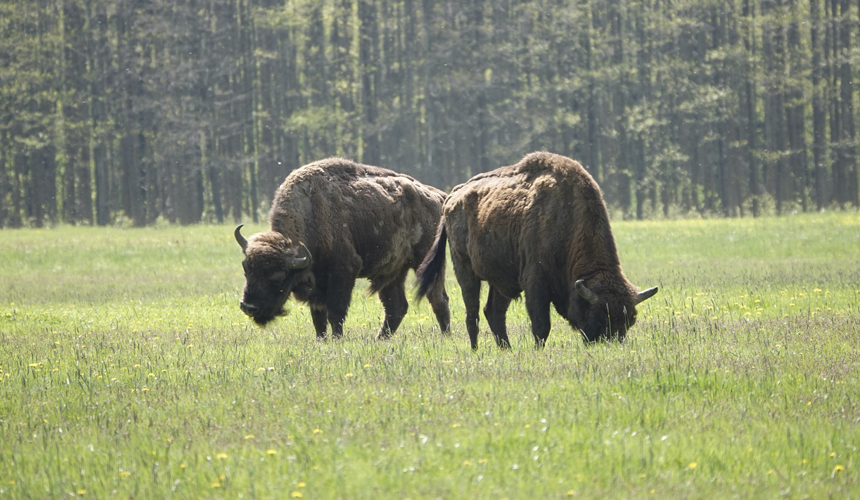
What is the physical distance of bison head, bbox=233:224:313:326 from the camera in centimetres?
1004

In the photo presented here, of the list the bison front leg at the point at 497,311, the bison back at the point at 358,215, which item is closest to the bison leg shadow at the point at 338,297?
the bison back at the point at 358,215

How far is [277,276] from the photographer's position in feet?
33.4

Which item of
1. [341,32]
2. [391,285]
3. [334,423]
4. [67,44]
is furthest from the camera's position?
[341,32]

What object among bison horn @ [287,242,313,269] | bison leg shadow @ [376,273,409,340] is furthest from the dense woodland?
bison horn @ [287,242,313,269]

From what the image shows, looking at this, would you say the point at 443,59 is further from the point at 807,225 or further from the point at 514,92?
the point at 807,225

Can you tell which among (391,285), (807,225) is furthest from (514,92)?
(391,285)

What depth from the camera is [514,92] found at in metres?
46.7

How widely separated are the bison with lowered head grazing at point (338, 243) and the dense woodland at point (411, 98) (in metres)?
33.3

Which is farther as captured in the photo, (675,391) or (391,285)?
(391,285)

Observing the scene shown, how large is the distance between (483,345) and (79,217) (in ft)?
141

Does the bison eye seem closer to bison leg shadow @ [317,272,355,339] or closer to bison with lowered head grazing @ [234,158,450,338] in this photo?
bison with lowered head grazing @ [234,158,450,338]

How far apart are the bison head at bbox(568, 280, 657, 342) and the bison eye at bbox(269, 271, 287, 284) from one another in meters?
3.53

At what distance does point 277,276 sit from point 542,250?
3149mm

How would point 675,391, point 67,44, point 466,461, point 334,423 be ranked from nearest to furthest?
point 466,461 → point 334,423 → point 675,391 → point 67,44
